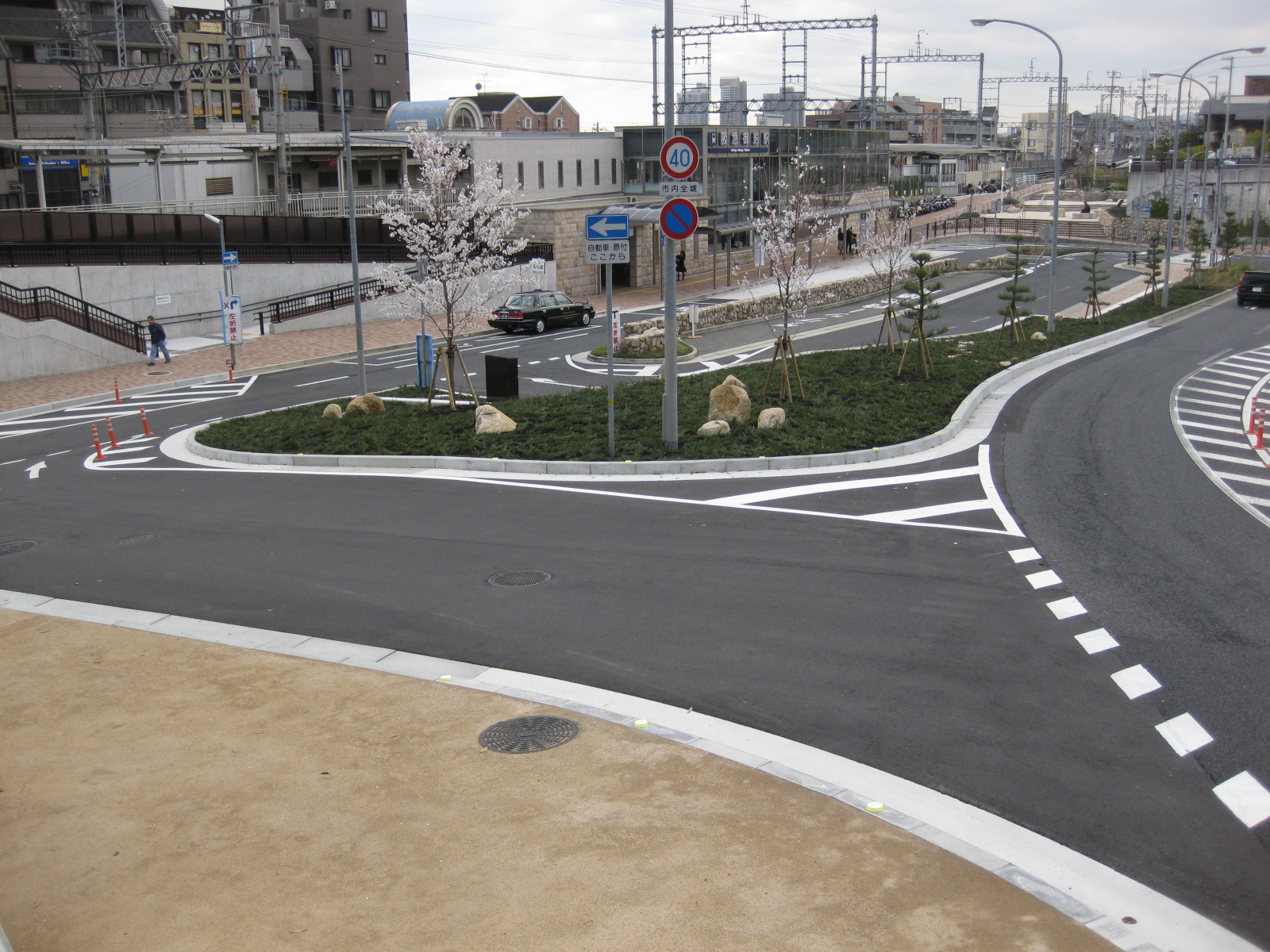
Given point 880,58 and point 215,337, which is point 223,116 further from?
point 880,58

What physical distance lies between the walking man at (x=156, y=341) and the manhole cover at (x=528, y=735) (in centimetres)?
3001

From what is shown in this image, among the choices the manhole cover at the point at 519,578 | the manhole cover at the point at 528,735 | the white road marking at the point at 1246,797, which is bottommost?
the white road marking at the point at 1246,797

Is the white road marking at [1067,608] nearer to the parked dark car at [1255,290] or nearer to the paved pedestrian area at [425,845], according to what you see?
the paved pedestrian area at [425,845]

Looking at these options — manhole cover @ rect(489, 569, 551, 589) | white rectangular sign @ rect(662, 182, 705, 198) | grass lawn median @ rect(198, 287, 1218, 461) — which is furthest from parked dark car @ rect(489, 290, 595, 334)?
manhole cover @ rect(489, 569, 551, 589)

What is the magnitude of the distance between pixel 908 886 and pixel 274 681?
5673 mm

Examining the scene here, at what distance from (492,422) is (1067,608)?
11.9 metres

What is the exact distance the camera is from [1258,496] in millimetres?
15883

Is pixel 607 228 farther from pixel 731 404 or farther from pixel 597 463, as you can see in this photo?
pixel 731 404

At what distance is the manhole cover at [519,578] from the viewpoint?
11789 mm

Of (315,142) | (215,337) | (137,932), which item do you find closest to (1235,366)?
(137,932)

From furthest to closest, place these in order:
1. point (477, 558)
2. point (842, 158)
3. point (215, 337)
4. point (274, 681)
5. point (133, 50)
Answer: point (842, 158)
point (133, 50)
point (215, 337)
point (477, 558)
point (274, 681)

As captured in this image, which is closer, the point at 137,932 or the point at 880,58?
the point at 137,932

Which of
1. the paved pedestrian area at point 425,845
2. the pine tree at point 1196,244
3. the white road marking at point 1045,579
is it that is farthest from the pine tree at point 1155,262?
the paved pedestrian area at point 425,845

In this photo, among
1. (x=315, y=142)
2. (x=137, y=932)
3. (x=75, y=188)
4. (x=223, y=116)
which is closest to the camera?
(x=137, y=932)
